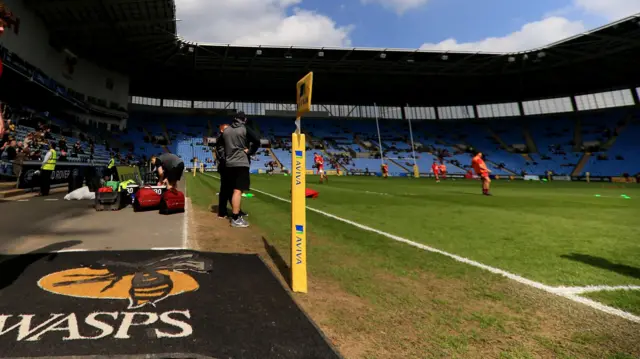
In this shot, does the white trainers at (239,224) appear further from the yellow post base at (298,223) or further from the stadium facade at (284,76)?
the stadium facade at (284,76)

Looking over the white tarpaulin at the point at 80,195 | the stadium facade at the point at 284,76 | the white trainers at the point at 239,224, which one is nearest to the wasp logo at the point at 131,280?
the white trainers at the point at 239,224

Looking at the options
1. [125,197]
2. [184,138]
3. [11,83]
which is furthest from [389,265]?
[184,138]

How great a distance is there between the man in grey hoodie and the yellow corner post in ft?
9.59

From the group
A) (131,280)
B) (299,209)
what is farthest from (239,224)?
(299,209)

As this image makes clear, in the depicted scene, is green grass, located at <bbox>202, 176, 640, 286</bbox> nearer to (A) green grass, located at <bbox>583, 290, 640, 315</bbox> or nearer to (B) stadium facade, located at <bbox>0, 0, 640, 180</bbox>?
(A) green grass, located at <bbox>583, 290, 640, 315</bbox>

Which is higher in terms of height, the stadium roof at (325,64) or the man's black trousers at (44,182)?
the stadium roof at (325,64)

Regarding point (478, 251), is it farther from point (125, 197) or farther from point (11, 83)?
point (11, 83)

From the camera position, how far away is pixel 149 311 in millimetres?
2264

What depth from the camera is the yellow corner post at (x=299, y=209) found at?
2.85 m

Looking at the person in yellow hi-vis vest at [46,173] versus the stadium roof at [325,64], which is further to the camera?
the stadium roof at [325,64]

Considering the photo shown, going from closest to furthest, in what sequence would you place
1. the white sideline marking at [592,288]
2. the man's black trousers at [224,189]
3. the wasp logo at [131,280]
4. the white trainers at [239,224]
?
the wasp logo at [131,280] → the white sideline marking at [592,288] → the white trainers at [239,224] → the man's black trousers at [224,189]

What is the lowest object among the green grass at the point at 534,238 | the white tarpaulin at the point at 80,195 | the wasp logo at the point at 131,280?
the green grass at the point at 534,238

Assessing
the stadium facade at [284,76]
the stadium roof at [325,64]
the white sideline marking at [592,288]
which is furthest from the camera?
the stadium roof at [325,64]

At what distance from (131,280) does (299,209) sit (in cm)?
156
